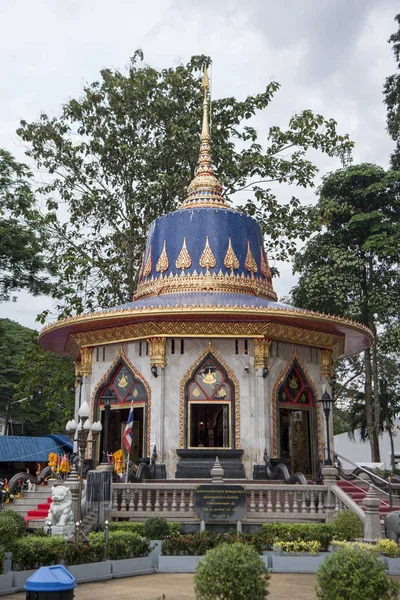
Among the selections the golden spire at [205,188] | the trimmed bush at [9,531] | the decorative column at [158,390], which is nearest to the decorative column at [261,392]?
the decorative column at [158,390]

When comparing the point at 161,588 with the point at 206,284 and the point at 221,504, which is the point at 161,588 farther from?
the point at 206,284

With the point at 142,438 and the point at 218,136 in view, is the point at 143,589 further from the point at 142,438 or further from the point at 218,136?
the point at 218,136

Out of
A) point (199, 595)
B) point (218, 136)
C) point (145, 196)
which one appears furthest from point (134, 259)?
point (199, 595)

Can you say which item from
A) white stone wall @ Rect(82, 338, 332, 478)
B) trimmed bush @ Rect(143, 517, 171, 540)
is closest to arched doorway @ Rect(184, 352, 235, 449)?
white stone wall @ Rect(82, 338, 332, 478)

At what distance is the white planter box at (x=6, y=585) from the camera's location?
35.7 feet

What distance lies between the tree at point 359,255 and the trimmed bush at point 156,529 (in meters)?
19.2

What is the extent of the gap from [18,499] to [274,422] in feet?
25.4

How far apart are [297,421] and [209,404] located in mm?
3415

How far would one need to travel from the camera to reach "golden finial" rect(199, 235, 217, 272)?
2353cm

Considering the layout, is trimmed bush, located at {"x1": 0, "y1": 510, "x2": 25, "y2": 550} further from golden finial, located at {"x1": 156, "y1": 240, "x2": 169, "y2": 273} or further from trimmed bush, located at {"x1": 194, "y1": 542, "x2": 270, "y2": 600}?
golden finial, located at {"x1": 156, "y1": 240, "x2": 169, "y2": 273}

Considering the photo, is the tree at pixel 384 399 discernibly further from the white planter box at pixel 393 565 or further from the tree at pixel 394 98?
the white planter box at pixel 393 565

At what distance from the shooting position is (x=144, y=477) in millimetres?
19328

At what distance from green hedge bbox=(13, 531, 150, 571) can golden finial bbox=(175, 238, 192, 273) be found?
11.7 meters

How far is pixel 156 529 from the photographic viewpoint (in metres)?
15.0
